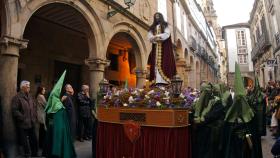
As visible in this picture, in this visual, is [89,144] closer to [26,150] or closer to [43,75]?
[26,150]

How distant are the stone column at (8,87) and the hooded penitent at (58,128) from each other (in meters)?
1.39

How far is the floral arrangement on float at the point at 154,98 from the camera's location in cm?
427

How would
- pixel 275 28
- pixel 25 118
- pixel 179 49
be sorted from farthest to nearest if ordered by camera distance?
pixel 179 49 < pixel 275 28 < pixel 25 118

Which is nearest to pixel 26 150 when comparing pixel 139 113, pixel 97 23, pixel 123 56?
pixel 139 113

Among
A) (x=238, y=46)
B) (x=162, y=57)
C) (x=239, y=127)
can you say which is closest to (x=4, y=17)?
(x=162, y=57)

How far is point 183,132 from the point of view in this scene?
4219mm

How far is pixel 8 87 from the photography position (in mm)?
5938

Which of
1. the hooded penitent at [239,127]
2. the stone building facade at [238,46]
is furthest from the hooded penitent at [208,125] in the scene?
the stone building facade at [238,46]

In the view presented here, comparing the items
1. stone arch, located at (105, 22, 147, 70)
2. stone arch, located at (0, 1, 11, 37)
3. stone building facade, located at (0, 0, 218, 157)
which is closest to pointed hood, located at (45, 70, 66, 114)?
stone building facade, located at (0, 0, 218, 157)

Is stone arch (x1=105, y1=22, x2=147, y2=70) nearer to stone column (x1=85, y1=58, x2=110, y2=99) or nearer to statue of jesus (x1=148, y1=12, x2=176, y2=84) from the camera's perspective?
stone column (x1=85, y1=58, x2=110, y2=99)

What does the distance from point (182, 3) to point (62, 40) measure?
46.9ft

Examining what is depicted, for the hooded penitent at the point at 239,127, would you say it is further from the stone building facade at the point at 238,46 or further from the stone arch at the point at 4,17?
the stone building facade at the point at 238,46

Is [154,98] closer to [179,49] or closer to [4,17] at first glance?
[4,17]

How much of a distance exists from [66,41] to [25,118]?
21.9ft
